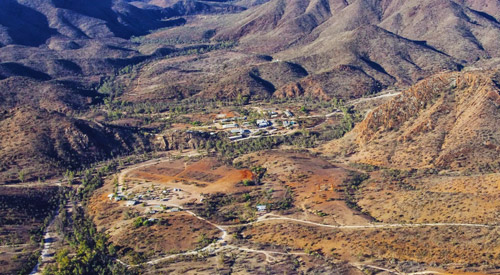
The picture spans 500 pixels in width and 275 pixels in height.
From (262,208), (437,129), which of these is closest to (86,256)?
(262,208)

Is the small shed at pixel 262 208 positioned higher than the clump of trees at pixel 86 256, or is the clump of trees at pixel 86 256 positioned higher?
the small shed at pixel 262 208

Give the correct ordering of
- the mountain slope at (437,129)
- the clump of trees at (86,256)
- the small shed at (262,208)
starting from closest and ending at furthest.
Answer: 1. the clump of trees at (86,256)
2. the small shed at (262,208)
3. the mountain slope at (437,129)

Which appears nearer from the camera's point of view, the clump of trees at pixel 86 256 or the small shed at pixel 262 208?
the clump of trees at pixel 86 256

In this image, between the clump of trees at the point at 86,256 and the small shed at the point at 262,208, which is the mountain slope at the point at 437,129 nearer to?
the small shed at the point at 262,208

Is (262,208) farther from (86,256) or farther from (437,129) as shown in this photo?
(437,129)

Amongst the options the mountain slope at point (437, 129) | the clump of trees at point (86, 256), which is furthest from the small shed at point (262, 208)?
the mountain slope at point (437, 129)

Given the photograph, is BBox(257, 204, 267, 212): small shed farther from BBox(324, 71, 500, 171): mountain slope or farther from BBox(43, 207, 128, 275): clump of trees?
BBox(324, 71, 500, 171): mountain slope

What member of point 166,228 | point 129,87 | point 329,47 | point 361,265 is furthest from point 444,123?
point 129,87

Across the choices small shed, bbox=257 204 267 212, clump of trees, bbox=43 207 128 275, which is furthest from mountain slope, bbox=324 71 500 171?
clump of trees, bbox=43 207 128 275

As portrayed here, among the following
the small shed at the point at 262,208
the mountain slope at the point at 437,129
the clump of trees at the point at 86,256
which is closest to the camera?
the clump of trees at the point at 86,256

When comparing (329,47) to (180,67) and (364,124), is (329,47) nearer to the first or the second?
(180,67)

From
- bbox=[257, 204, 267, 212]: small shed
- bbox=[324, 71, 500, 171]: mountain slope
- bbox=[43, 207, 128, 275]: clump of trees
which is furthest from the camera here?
bbox=[324, 71, 500, 171]: mountain slope

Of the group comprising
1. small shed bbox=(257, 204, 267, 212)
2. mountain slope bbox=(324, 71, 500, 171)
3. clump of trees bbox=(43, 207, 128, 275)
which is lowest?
clump of trees bbox=(43, 207, 128, 275)
